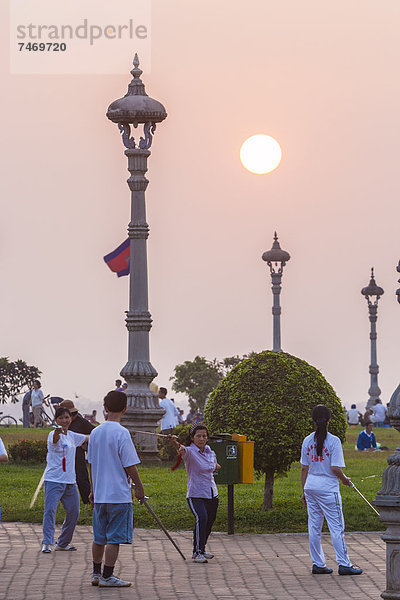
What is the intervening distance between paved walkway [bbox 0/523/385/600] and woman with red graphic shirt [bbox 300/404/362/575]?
25 centimetres

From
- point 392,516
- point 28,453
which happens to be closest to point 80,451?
point 392,516

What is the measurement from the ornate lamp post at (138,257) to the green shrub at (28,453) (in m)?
1.80

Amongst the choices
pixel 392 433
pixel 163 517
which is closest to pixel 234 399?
pixel 163 517

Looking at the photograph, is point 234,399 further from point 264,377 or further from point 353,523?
point 353,523

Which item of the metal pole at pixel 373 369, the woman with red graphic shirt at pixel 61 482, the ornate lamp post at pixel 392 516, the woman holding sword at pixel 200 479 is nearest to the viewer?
the ornate lamp post at pixel 392 516

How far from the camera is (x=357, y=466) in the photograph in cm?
2875

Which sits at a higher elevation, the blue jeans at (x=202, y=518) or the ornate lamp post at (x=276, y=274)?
the ornate lamp post at (x=276, y=274)

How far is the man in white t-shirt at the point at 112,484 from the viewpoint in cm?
1260

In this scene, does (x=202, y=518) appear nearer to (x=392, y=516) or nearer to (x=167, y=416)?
(x=392, y=516)

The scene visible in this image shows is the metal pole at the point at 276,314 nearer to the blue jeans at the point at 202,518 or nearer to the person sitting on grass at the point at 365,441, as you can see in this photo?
the person sitting on grass at the point at 365,441

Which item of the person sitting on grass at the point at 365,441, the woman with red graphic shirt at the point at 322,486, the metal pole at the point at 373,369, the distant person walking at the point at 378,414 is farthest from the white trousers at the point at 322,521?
the metal pole at the point at 373,369

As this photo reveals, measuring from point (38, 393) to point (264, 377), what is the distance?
70.6 feet

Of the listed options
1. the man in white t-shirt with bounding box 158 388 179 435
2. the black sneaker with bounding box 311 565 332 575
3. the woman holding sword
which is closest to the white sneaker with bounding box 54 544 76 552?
the woman holding sword

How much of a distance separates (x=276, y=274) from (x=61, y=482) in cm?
2887
